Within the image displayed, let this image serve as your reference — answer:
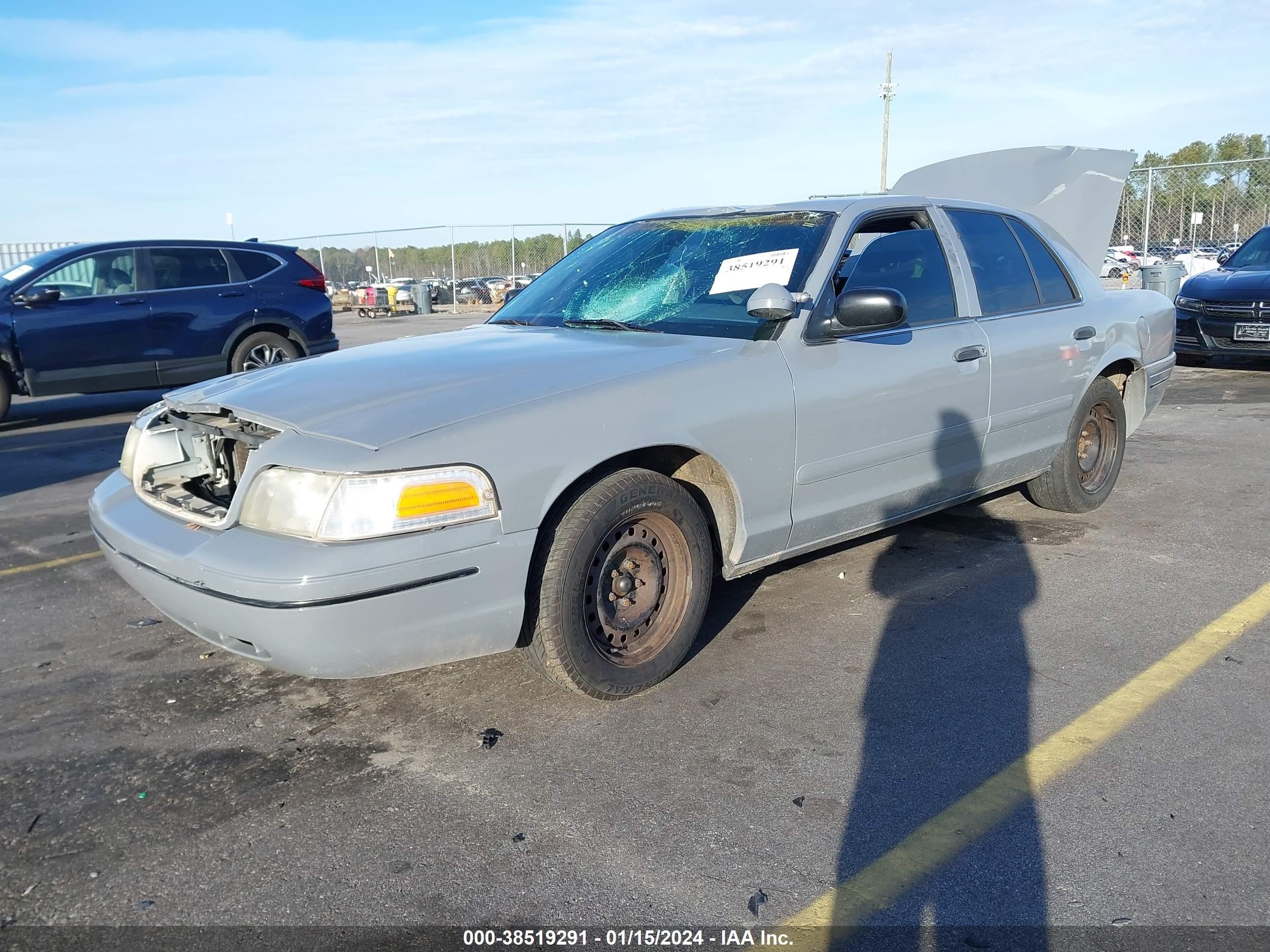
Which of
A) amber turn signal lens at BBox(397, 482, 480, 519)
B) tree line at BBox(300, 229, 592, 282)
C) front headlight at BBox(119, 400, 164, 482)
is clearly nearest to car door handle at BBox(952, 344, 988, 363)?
amber turn signal lens at BBox(397, 482, 480, 519)

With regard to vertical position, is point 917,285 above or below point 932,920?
above

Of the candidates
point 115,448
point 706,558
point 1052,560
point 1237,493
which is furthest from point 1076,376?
point 115,448

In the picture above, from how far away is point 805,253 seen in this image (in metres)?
4.10

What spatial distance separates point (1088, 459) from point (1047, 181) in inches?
324

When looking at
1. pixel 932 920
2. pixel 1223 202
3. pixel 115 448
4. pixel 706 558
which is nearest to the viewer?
pixel 932 920

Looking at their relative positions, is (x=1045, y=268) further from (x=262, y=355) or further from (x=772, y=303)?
(x=262, y=355)

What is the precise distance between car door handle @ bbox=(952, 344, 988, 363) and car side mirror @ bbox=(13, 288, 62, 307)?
323 inches

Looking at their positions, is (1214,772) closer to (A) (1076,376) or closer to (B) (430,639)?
(B) (430,639)

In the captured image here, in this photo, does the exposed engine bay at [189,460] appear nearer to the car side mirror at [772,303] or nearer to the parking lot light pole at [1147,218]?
the car side mirror at [772,303]

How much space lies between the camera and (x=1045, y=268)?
5.27 meters

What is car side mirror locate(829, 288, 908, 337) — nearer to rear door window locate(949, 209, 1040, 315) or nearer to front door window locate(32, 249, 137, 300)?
rear door window locate(949, 209, 1040, 315)

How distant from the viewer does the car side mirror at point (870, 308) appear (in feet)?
12.4

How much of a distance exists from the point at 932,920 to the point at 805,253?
256cm

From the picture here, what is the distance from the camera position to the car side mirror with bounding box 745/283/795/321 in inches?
146
